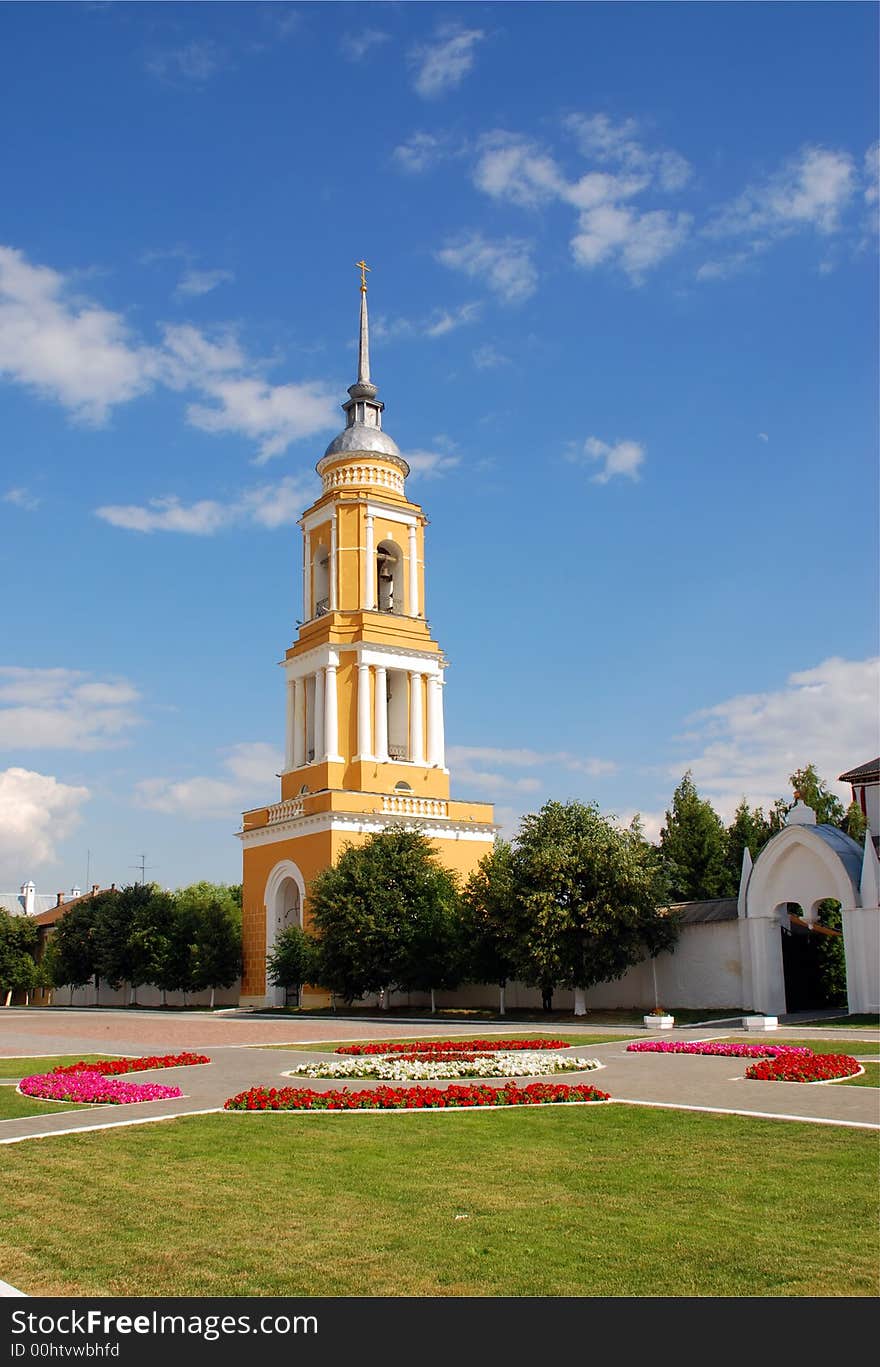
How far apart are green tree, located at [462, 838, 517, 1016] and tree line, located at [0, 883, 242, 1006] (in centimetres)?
1622

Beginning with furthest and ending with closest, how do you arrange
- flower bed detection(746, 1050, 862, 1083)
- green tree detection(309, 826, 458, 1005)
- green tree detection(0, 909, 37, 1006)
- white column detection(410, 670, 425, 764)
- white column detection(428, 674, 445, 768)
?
green tree detection(0, 909, 37, 1006), white column detection(428, 674, 445, 768), white column detection(410, 670, 425, 764), green tree detection(309, 826, 458, 1005), flower bed detection(746, 1050, 862, 1083)

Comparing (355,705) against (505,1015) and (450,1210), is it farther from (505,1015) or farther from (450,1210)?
(450,1210)

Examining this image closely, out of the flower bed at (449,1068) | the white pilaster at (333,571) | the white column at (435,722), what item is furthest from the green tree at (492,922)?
the white pilaster at (333,571)

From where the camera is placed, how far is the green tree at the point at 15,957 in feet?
226

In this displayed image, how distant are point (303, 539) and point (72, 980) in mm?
23382

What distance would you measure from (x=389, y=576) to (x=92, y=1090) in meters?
39.6

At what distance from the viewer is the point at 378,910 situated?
38.0m

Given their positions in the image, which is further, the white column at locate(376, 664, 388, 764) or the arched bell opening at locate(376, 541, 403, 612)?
the arched bell opening at locate(376, 541, 403, 612)

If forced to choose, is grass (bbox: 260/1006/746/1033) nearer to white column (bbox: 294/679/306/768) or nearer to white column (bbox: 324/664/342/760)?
white column (bbox: 324/664/342/760)

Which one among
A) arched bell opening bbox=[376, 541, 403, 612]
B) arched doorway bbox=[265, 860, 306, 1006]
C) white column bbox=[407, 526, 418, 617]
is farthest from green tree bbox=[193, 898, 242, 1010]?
white column bbox=[407, 526, 418, 617]

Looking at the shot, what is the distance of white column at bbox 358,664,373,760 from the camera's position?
47.2 m

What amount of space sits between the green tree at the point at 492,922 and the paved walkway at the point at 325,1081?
2849 mm

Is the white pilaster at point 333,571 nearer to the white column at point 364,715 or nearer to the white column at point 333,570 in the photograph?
the white column at point 333,570

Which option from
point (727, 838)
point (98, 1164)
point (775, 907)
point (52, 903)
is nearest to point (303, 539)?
point (727, 838)
